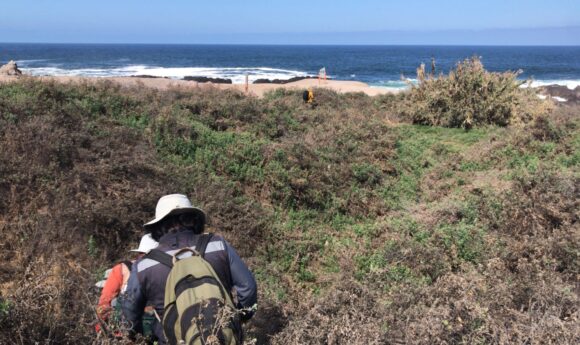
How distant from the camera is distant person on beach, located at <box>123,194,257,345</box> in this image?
246cm

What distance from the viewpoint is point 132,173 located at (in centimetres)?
677

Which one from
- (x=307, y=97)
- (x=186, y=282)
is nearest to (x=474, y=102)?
(x=307, y=97)

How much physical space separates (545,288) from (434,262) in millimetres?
1615

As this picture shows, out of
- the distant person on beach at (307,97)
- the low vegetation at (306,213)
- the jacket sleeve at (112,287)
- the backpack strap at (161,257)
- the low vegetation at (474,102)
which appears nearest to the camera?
the backpack strap at (161,257)

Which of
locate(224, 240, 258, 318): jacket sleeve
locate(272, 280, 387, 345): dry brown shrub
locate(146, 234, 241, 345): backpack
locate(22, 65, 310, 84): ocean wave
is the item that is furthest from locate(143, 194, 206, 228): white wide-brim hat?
locate(22, 65, 310, 84): ocean wave

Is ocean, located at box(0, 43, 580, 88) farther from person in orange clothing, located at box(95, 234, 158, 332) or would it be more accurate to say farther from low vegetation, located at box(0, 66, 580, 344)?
person in orange clothing, located at box(95, 234, 158, 332)

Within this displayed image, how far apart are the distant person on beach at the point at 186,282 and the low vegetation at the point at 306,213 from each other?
1.86 ft

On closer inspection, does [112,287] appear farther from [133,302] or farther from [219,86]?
[219,86]

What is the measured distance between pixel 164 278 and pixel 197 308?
439mm

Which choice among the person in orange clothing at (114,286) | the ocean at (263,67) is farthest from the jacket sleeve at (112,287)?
the ocean at (263,67)

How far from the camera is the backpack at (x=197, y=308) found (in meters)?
2.40

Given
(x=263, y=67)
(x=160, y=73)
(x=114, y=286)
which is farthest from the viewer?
(x=263, y=67)

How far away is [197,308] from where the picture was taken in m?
2.46

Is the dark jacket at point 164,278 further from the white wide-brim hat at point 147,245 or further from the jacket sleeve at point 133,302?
the white wide-brim hat at point 147,245
